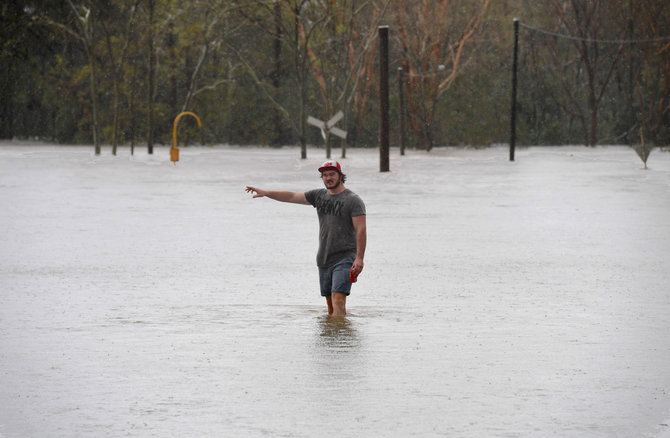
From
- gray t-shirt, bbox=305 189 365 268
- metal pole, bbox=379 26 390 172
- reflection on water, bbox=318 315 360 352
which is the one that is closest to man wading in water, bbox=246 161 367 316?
gray t-shirt, bbox=305 189 365 268

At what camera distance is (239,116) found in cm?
6291

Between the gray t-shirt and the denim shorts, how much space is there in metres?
0.04

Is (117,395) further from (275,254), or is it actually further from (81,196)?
(81,196)

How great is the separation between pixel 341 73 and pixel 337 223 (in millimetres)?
53168

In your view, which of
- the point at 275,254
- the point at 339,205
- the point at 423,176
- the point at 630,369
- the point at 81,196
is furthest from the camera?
the point at 423,176

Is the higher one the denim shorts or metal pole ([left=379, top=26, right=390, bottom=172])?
metal pole ([left=379, top=26, right=390, bottom=172])

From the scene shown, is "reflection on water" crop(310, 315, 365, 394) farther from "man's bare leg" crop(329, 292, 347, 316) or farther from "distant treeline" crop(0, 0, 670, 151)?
"distant treeline" crop(0, 0, 670, 151)

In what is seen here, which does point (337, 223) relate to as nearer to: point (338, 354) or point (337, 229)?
point (337, 229)

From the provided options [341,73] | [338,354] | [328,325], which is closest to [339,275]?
[328,325]

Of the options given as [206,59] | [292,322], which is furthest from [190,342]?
[206,59]

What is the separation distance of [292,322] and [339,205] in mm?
1037

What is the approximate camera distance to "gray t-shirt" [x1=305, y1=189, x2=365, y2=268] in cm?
974

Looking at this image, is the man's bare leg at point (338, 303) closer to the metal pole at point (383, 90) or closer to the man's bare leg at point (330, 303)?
the man's bare leg at point (330, 303)

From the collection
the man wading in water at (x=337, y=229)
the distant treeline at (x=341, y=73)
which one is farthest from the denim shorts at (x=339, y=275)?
the distant treeline at (x=341, y=73)
